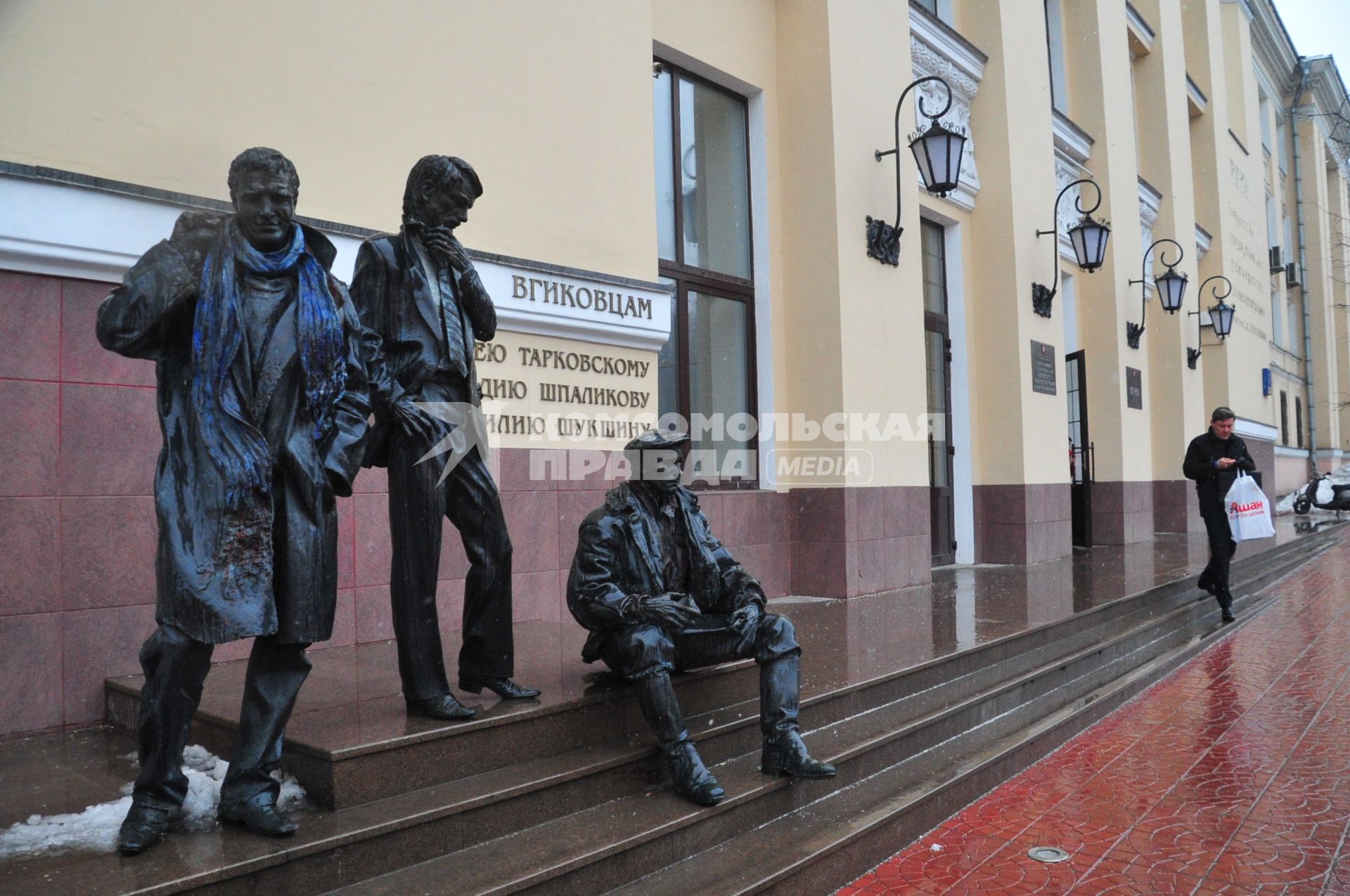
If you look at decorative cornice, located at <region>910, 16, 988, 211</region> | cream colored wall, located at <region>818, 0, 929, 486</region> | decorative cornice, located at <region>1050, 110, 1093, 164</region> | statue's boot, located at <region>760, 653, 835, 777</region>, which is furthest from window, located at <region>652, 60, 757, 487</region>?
decorative cornice, located at <region>1050, 110, 1093, 164</region>

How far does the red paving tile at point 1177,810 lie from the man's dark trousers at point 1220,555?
2.04 metres

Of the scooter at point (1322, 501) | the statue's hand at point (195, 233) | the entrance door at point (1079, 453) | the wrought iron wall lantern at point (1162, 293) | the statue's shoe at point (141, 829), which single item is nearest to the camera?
the statue's shoe at point (141, 829)

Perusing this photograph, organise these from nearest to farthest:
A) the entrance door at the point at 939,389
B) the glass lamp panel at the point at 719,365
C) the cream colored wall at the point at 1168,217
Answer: the glass lamp panel at the point at 719,365
the entrance door at the point at 939,389
the cream colored wall at the point at 1168,217

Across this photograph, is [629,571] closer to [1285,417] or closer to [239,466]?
[239,466]

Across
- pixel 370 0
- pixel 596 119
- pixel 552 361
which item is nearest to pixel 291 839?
pixel 552 361

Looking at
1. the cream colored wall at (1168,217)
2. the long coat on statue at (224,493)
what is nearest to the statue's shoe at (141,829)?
the long coat on statue at (224,493)

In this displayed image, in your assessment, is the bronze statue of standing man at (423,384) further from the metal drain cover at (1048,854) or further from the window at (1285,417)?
the window at (1285,417)

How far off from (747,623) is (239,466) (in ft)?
6.82

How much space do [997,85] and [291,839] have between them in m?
11.2

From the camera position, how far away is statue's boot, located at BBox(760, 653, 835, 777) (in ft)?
12.8

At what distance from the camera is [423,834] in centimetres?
304

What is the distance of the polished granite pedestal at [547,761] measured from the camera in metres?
2.84

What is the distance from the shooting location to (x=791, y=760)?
3883mm

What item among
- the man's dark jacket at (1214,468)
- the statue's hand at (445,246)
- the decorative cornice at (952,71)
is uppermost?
the decorative cornice at (952,71)
